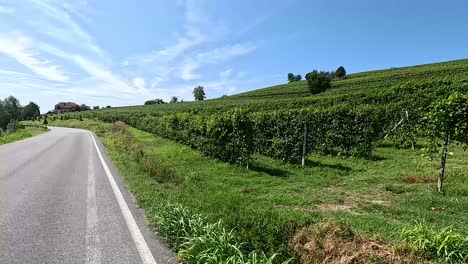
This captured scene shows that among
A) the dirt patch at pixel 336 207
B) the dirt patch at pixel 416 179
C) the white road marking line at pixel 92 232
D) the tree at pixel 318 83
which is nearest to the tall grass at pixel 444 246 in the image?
the dirt patch at pixel 336 207

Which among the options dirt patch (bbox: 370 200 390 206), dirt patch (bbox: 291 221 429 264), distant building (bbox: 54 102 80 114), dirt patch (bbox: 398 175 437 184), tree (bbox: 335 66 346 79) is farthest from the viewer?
distant building (bbox: 54 102 80 114)

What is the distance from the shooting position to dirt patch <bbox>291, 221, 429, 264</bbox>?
420 cm

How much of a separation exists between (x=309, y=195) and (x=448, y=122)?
4015mm

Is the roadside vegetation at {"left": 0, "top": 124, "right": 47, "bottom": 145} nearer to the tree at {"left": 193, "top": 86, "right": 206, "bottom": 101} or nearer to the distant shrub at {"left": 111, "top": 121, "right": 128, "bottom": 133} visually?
the distant shrub at {"left": 111, "top": 121, "right": 128, "bottom": 133}

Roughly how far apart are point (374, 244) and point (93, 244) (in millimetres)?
3806

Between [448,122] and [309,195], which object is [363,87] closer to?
[448,122]

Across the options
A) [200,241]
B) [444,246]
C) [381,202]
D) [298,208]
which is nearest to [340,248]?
[444,246]

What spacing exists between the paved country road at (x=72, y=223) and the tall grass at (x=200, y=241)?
0.22 meters

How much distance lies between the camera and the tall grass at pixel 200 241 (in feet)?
14.3

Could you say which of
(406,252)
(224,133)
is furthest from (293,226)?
(224,133)

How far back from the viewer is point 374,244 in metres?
4.46

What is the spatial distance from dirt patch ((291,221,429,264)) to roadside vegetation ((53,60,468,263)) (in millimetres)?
16

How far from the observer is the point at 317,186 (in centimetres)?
1023

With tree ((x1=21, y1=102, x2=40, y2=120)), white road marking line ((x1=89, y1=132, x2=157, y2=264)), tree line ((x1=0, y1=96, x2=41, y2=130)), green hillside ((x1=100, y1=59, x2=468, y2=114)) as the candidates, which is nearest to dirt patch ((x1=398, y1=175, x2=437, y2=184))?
white road marking line ((x1=89, y1=132, x2=157, y2=264))
